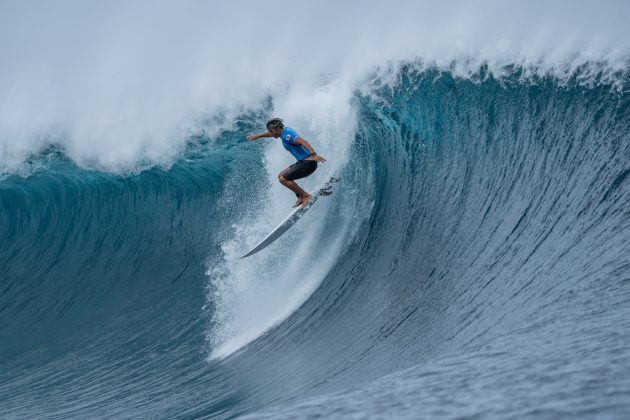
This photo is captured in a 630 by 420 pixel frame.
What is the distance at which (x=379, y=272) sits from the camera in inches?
347

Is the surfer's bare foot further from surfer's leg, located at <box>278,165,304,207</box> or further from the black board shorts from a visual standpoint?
the black board shorts

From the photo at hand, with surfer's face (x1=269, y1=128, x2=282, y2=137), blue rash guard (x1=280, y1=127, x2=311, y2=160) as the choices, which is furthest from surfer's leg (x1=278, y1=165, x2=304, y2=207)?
surfer's face (x1=269, y1=128, x2=282, y2=137)

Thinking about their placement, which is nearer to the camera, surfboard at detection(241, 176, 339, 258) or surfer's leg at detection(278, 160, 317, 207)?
surfer's leg at detection(278, 160, 317, 207)

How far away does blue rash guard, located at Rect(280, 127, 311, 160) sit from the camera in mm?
8945

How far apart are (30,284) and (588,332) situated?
9.85m

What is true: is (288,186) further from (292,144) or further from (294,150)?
(292,144)

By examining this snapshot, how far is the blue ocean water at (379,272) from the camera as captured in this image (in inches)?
156

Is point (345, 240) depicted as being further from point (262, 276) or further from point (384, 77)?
point (384, 77)

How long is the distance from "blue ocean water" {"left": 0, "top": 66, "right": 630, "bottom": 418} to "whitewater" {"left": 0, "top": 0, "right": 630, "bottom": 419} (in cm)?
3

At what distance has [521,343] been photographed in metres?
4.18

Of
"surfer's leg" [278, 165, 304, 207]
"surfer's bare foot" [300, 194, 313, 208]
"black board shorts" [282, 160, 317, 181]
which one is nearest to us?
"black board shorts" [282, 160, 317, 181]

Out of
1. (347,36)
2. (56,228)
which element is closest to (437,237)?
(56,228)

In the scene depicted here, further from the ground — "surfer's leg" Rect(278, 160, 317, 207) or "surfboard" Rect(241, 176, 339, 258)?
"surfer's leg" Rect(278, 160, 317, 207)

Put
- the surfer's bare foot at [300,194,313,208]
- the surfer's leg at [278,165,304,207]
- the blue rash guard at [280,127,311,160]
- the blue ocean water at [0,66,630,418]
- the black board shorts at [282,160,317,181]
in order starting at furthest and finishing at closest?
the surfer's bare foot at [300,194,313,208], the surfer's leg at [278,165,304,207], the black board shorts at [282,160,317,181], the blue rash guard at [280,127,311,160], the blue ocean water at [0,66,630,418]
